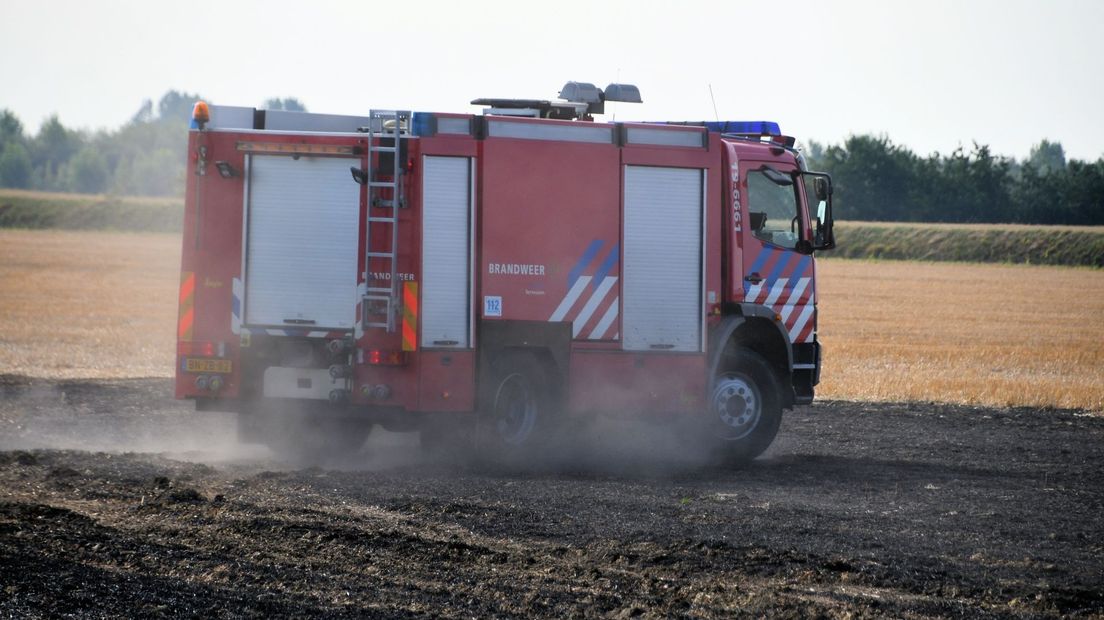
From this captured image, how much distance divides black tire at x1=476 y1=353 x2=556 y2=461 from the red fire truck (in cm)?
2

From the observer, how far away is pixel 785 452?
571 inches

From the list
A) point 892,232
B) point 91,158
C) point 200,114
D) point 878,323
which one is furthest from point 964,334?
point 91,158

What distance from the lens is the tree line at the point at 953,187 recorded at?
2918 inches

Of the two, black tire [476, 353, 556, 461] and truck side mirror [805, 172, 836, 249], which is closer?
black tire [476, 353, 556, 461]

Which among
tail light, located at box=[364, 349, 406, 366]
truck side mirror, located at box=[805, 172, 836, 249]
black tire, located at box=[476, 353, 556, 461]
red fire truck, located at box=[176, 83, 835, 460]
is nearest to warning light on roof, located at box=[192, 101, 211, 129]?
red fire truck, located at box=[176, 83, 835, 460]

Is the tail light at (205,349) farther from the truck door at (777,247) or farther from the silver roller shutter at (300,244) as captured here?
the truck door at (777,247)

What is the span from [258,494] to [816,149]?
152162 mm

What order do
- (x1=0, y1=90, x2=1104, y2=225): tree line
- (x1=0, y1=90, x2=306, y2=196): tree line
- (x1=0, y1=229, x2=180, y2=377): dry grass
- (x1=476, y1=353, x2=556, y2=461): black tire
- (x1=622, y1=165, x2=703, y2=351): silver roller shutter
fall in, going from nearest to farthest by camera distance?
(x1=476, y1=353, x2=556, y2=461): black tire
(x1=622, y1=165, x2=703, y2=351): silver roller shutter
(x1=0, y1=229, x2=180, y2=377): dry grass
(x1=0, y1=90, x2=1104, y2=225): tree line
(x1=0, y1=90, x2=306, y2=196): tree line

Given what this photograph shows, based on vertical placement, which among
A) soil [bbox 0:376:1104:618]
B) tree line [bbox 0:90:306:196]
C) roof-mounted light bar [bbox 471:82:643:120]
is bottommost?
soil [bbox 0:376:1104:618]

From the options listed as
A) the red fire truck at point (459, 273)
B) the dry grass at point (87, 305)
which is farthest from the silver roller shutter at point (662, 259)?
the dry grass at point (87, 305)

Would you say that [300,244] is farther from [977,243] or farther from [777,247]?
[977,243]

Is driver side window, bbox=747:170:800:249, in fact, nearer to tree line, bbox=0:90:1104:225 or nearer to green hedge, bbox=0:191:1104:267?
green hedge, bbox=0:191:1104:267

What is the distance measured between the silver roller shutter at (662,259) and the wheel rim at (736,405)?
2.27 ft

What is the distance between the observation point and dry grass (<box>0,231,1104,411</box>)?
67.2 feet
